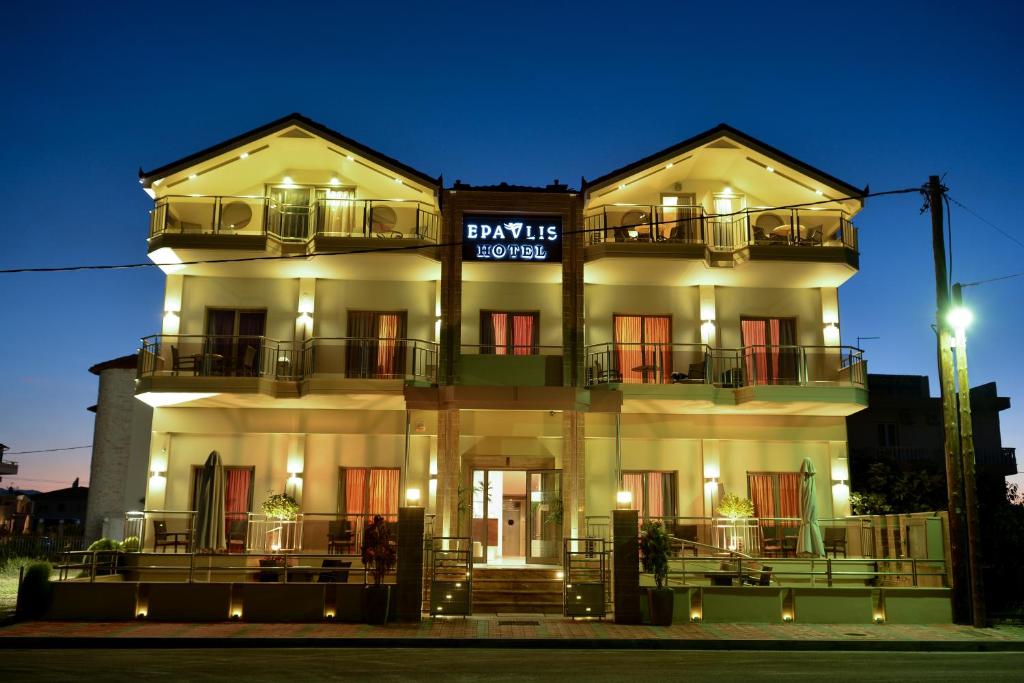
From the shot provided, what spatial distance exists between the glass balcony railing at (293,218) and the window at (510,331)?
239cm

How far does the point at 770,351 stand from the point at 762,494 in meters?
3.43

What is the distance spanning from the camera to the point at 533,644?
13344 mm

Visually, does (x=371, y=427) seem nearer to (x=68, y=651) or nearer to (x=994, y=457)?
(x=68, y=651)

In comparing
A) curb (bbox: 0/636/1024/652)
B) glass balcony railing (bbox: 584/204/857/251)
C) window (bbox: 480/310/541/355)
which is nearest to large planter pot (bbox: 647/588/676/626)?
curb (bbox: 0/636/1024/652)

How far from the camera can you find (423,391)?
19.1 metres

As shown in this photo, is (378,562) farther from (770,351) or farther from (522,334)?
(770,351)

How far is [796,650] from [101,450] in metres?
18.7

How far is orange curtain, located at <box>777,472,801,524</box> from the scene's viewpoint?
2181cm

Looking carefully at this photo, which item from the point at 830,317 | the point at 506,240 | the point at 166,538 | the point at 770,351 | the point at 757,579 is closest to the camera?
the point at 757,579

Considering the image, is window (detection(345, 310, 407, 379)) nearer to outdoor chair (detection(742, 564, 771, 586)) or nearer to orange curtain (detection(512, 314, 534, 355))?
orange curtain (detection(512, 314, 534, 355))

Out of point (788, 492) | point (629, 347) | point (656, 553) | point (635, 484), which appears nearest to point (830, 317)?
point (788, 492)

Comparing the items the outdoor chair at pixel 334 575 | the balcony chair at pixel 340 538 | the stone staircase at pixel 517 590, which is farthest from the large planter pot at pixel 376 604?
the balcony chair at pixel 340 538

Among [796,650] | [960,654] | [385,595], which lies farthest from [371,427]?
[960,654]

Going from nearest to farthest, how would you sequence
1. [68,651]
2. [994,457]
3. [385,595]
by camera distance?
[68,651] → [385,595] → [994,457]
